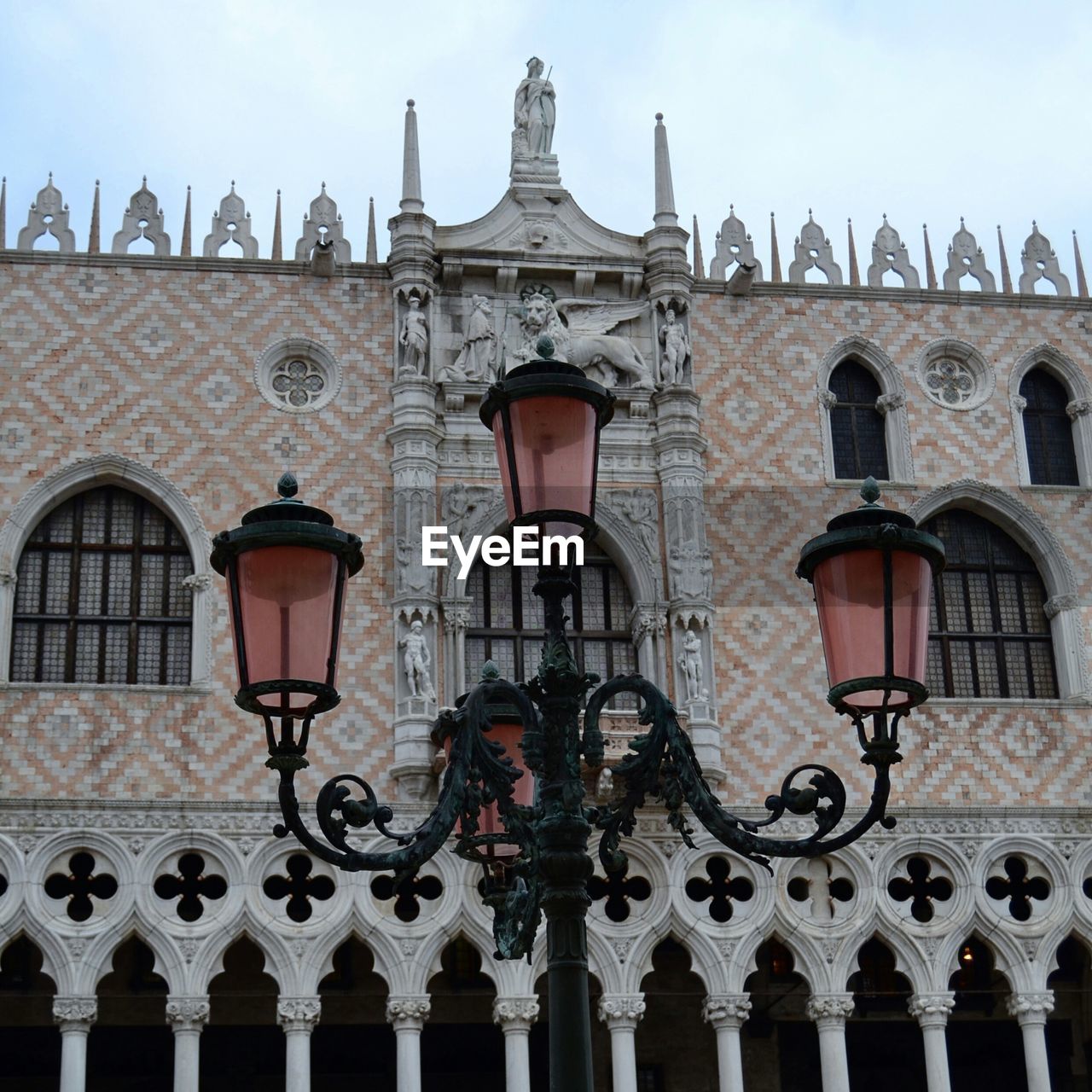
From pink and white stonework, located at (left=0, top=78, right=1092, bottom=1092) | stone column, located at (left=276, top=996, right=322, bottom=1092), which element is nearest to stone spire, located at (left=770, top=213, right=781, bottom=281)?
pink and white stonework, located at (left=0, top=78, right=1092, bottom=1092)

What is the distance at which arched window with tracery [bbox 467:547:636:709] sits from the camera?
21.3m

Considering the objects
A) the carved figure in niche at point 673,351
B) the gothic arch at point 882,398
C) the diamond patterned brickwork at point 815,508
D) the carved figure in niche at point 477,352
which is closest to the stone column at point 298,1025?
the diamond patterned brickwork at point 815,508

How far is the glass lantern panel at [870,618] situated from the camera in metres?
7.78

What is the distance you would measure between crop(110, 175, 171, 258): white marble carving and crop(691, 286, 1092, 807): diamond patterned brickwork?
6228 millimetres

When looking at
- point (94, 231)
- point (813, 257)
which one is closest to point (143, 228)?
point (94, 231)

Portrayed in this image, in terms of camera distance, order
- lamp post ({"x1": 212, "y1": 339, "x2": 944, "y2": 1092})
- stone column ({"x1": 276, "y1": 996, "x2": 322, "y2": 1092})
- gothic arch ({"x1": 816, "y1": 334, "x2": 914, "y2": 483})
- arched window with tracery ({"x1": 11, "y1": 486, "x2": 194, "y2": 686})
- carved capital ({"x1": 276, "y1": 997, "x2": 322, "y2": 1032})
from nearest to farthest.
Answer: lamp post ({"x1": 212, "y1": 339, "x2": 944, "y2": 1092})
stone column ({"x1": 276, "y1": 996, "x2": 322, "y2": 1092})
carved capital ({"x1": 276, "y1": 997, "x2": 322, "y2": 1032})
arched window with tracery ({"x1": 11, "y1": 486, "x2": 194, "y2": 686})
gothic arch ({"x1": 816, "y1": 334, "x2": 914, "y2": 483})

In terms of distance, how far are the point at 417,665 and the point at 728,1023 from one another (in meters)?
4.88

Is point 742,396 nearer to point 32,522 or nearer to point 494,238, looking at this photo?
point 494,238

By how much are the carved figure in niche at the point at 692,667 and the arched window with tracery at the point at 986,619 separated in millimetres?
2790

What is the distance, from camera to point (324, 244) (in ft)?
72.6

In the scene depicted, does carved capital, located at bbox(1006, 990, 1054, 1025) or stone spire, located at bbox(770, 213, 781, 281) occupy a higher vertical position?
stone spire, located at bbox(770, 213, 781, 281)

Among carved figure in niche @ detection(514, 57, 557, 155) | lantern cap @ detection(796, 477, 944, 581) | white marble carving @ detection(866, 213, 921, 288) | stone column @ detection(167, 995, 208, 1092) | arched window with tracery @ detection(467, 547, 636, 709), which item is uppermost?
carved figure in niche @ detection(514, 57, 557, 155)

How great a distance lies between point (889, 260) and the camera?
2347cm

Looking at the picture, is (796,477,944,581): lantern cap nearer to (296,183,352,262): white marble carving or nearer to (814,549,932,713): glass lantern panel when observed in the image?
(814,549,932,713): glass lantern panel
